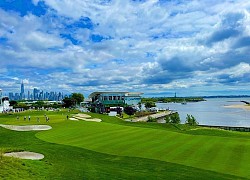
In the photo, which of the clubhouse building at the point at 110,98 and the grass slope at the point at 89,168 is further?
the clubhouse building at the point at 110,98

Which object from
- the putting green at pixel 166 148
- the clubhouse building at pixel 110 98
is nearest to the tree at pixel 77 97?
the clubhouse building at pixel 110 98

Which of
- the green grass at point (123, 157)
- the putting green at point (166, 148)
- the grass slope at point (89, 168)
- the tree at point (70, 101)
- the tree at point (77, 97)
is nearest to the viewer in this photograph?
the grass slope at point (89, 168)

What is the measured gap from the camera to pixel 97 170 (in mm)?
19094

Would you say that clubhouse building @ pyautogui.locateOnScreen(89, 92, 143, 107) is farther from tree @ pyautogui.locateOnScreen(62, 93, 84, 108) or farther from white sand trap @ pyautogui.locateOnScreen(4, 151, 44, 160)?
white sand trap @ pyautogui.locateOnScreen(4, 151, 44, 160)

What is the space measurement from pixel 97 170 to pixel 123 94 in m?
122

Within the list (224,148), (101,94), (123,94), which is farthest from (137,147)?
(123,94)

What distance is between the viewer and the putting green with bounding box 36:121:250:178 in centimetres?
2278

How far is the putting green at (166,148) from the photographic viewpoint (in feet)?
74.7

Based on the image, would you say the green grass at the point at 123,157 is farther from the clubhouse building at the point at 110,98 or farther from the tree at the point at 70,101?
the tree at the point at 70,101

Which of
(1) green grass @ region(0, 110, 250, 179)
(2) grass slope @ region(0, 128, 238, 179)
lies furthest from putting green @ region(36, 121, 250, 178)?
(2) grass slope @ region(0, 128, 238, 179)

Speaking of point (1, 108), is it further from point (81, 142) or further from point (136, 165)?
point (136, 165)

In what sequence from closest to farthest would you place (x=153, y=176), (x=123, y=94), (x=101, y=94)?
(x=153, y=176) → (x=101, y=94) → (x=123, y=94)

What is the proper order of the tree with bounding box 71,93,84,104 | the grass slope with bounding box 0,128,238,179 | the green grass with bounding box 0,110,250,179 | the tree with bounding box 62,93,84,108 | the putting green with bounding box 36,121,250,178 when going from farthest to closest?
the tree with bounding box 71,93,84,104, the tree with bounding box 62,93,84,108, the putting green with bounding box 36,121,250,178, the green grass with bounding box 0,110,250,179, the grass slope with bounding box 0,128,238,179

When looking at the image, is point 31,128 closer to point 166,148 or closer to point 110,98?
point 166,148
